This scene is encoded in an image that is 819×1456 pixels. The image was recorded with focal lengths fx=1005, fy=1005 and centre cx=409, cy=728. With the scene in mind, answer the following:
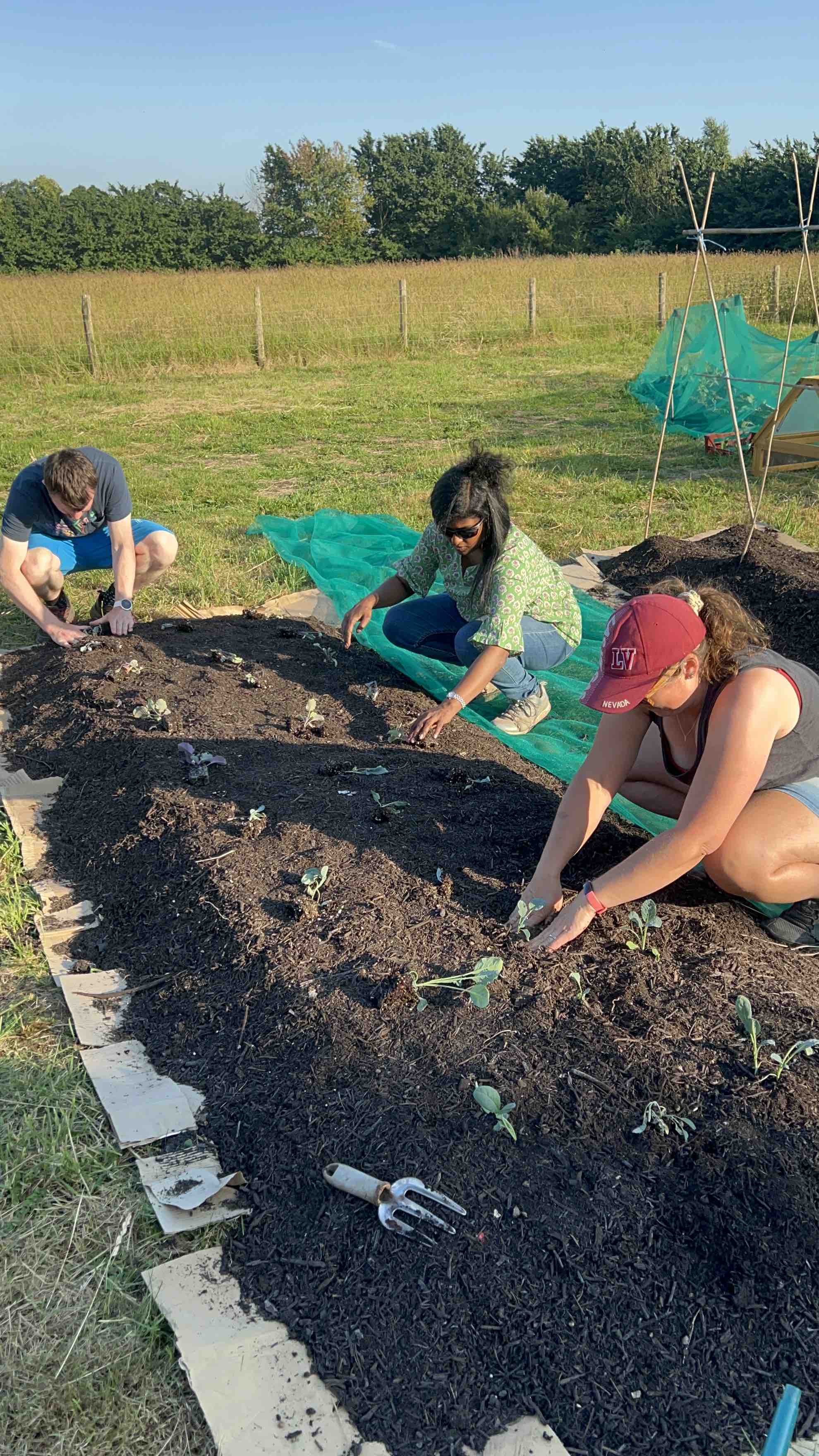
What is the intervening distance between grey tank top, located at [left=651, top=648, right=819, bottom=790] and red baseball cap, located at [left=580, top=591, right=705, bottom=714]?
20 centimetres

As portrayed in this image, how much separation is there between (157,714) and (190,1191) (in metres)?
2.12

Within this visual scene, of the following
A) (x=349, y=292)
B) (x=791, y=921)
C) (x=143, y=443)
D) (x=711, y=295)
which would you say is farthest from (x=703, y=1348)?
(x=349, y=292)

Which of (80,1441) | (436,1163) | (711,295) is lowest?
(80,1441)

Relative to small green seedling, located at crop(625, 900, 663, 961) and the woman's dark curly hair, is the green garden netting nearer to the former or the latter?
the woman's dark curly hair

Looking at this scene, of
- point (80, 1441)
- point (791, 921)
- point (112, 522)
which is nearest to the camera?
point (80, 1441)

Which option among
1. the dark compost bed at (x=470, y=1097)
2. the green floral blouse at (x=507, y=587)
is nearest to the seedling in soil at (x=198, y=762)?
the dark compost bed at (x=470, y=1097)

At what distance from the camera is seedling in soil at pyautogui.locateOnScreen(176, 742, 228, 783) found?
10.8ft

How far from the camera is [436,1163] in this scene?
1.94 metres

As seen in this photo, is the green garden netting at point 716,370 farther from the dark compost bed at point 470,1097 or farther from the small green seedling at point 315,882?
the small green seedling at point 315,882

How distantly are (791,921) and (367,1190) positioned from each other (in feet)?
4.52

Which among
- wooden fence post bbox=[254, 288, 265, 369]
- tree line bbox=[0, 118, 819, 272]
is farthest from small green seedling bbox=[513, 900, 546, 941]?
tree line bbox=[0, 118, 819, 272]

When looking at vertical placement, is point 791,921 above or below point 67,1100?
above

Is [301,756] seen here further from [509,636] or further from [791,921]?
[791,921]

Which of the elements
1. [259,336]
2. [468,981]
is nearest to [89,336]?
[259,336]
